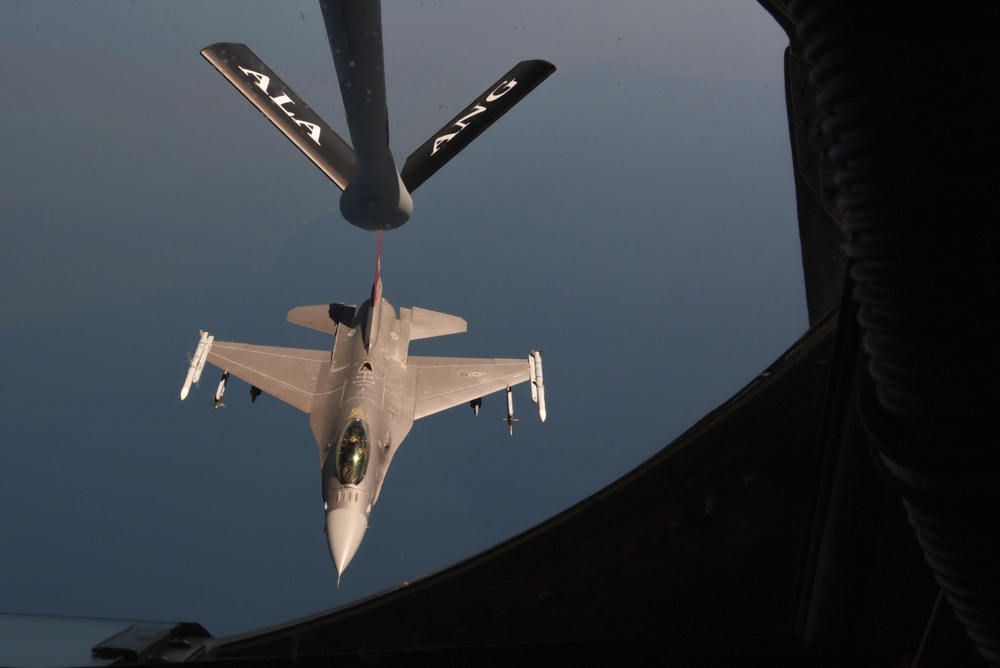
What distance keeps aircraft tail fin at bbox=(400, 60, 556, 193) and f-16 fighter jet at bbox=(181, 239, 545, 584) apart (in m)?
4.08

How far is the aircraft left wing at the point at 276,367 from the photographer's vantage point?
10797mm

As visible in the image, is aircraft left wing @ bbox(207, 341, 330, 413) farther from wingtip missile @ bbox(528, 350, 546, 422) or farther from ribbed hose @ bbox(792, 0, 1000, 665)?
ribbed hose @ bbox(792, 0, 1000, 665)

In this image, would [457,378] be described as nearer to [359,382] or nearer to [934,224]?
[359,382]

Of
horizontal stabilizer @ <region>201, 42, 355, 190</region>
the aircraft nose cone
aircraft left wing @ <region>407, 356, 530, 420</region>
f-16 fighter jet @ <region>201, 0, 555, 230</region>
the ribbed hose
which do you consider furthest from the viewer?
aircraft left wing @ <region>407, 356, 530, 420</region>

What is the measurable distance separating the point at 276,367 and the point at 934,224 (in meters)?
11.6

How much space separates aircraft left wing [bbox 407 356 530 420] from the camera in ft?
36.7

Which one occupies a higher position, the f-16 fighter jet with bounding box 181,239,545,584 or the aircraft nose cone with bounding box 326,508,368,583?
the f-16 fighter jet with bounding box 181,239,545,584

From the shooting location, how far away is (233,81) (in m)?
6.93

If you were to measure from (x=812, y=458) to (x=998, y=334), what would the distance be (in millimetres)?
714

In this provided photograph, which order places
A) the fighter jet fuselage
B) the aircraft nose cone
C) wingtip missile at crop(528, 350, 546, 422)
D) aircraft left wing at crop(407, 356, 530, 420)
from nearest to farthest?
the aircraft nose cone
the fighter jet fuselage
wingtip missile at crop(528, 350, 546, 422)
aircraft left wing at crop(407, 356, 530, 420)

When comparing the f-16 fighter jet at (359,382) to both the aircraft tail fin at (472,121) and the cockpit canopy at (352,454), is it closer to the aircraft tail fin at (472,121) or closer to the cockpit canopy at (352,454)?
the cockpit canopy at (352,454)

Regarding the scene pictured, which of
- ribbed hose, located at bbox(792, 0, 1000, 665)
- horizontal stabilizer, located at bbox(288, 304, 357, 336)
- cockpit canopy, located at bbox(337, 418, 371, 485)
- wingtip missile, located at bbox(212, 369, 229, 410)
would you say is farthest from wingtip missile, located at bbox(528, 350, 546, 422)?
ribbed hose, located at bbox(792, 0, 1000, 665)

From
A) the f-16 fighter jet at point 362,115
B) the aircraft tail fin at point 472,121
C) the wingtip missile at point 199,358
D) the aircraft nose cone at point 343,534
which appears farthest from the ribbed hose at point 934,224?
the wingtip missile at point 199,358

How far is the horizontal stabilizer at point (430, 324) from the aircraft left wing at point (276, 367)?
168 cm
